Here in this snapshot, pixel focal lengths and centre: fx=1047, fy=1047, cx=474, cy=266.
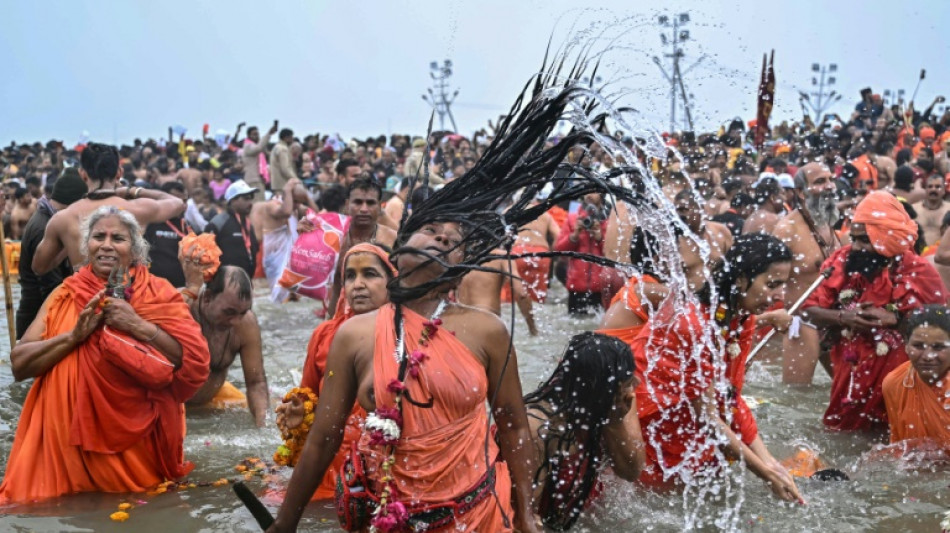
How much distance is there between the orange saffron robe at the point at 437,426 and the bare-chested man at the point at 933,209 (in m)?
8.25

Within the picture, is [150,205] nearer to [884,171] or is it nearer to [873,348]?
[873,348]

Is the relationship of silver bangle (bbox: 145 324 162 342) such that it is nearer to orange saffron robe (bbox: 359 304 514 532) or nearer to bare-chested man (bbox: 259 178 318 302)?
orange saffron robe (bbox: 359 304 514 532)

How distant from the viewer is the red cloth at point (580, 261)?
11.3m

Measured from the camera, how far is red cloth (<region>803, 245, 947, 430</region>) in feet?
21.7

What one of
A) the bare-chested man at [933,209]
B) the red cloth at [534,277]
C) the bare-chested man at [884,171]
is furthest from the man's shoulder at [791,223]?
the bare-chested man at [884,171]

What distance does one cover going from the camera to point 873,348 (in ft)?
22.1

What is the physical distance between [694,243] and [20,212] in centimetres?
1401

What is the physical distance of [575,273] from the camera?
37.9ft

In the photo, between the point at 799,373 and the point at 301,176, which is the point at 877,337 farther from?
the point at 301,176

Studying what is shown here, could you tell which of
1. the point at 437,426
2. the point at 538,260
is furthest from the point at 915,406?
the point at 538,260

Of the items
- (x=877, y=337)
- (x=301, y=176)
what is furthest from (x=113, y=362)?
(x=301, y=176)

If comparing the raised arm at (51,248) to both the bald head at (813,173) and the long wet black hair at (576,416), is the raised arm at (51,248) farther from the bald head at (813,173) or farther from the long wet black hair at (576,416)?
the bald head at (813,173)

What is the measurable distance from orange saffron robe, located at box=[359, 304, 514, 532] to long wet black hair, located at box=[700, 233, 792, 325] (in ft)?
6.74

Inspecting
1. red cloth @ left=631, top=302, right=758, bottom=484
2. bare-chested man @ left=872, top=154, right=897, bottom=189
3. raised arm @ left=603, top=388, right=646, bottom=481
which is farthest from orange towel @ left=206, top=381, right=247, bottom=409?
bare-chested man @ left=872, top=154, right=897, bottom=189
